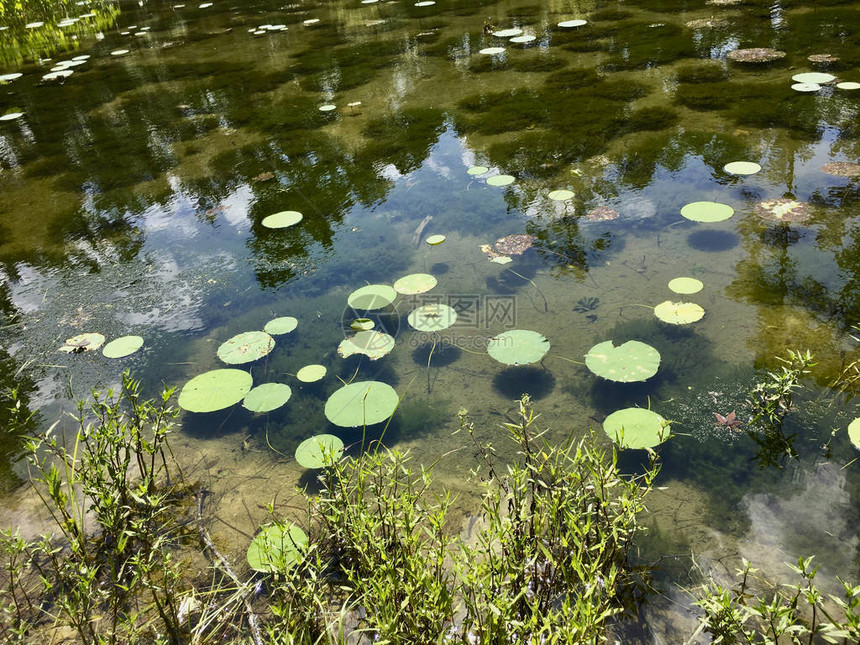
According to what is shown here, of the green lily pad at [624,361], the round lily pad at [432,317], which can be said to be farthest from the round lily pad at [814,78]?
the round lily pad at [432,317]

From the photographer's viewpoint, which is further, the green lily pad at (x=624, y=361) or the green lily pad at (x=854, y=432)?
the green lily pad at (x=624, y=361)

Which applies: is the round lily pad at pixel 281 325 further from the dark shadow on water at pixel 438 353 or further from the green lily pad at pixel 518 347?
the green lily pad at pixel 518 347

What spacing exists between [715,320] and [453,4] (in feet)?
23.3

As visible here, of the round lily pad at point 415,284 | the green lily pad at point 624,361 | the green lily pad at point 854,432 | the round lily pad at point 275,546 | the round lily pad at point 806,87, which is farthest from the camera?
the round lily pad at point 806,87

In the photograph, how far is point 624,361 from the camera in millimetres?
2080

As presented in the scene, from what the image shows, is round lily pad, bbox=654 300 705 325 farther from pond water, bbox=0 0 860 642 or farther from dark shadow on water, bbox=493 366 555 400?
dark shadow on water, bbox=493 366 555 400

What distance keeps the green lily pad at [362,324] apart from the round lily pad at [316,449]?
1.87ft

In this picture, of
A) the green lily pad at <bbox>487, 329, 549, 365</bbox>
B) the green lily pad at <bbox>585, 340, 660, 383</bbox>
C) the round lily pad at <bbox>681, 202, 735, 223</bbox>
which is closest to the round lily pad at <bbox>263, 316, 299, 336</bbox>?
the green lily pad at <bbox>487, 329, 549, 365</bbox>

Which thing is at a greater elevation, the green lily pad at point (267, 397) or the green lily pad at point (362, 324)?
the green lily pad at point (362, 324)

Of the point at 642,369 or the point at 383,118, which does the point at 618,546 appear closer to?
the point at 642,369

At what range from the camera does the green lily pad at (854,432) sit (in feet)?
5.58

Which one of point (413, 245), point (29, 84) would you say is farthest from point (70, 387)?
point (29, 84)

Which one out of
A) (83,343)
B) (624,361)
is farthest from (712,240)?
(83,343)

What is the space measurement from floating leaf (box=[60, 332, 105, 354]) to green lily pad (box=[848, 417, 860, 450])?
2941mm
